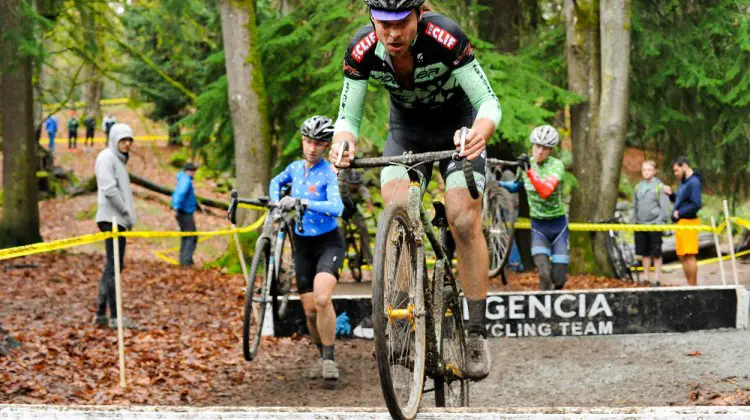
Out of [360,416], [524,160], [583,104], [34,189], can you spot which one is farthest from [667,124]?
[360,416]

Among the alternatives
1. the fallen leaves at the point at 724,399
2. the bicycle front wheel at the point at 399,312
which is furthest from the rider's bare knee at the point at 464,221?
the fallen leaves at the point at 724,399

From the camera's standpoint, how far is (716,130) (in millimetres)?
18125

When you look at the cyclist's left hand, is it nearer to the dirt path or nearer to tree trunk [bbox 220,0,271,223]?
the dirt path

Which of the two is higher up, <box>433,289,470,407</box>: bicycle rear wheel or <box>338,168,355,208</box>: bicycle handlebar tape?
<box>338,168,355,208</box>: bicycle handlebar tape

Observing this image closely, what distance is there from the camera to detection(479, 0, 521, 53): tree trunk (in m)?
18.6

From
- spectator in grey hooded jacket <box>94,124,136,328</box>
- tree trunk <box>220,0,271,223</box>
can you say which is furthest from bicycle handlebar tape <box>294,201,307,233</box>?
tree trunk <box>220,0,271,223</box>

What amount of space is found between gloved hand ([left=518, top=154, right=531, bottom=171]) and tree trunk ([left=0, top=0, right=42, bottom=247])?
34.4 feet

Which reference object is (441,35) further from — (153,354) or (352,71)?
(153,354)

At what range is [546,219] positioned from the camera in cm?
1191

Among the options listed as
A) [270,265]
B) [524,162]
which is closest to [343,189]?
[270,265]

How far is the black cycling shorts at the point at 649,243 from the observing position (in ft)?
55.8

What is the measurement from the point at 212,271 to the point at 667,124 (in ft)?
30.1

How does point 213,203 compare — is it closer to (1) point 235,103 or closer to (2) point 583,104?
(1) point 235,103

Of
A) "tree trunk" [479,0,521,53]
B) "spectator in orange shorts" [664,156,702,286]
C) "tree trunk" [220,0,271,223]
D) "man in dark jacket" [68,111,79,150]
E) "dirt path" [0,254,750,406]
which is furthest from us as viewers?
"man in dark jacket" [68,111,79,150]
